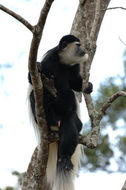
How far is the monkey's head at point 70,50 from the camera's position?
3.17m

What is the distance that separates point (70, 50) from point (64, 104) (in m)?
0.45

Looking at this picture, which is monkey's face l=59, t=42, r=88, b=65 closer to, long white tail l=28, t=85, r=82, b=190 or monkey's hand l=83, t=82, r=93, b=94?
monkey's hand l=83, t=82, r=93, b=94

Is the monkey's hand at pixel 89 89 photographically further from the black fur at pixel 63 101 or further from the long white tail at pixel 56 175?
the long white tail at pixel 56 175

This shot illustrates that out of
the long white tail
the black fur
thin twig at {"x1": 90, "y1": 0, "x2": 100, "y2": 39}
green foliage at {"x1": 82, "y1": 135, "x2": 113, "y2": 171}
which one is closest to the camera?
thin twig at {"x1": 90, "y1": 0, "x2": 100, "y2": 39}

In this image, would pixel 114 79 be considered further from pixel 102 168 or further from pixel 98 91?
pixel 102 168

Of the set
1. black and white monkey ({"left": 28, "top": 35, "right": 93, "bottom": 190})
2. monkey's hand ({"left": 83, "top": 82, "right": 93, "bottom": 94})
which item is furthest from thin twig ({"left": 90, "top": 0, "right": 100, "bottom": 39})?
monkey's hand ({"left": 83, "top": 82, "right": 93, "bottom": 94})

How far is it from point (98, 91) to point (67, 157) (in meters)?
2.79

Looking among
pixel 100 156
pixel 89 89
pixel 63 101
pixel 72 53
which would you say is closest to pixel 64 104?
pixel 63 101

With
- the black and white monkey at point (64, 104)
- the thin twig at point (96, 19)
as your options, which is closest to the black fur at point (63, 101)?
the black and white monkey at point (64, 104)

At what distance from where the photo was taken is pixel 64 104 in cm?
304

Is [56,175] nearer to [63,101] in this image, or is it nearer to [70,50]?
[63,101]

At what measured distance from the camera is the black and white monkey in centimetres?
296

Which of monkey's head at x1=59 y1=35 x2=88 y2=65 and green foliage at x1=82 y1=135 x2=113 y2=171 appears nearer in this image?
monkey's head at x1=59 y1=35 x2=88 y2=65

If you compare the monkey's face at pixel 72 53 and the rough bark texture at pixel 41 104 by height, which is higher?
the monkey's face at pixel 72 53
